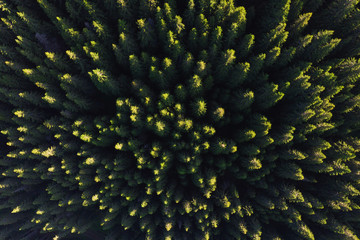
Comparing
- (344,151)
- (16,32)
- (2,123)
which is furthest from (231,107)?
(2,123)

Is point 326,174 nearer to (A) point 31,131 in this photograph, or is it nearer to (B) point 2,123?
(A) point 31,131

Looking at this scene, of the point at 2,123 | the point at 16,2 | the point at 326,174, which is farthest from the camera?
the point at 2,123

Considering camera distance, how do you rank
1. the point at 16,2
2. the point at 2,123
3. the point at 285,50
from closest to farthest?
the point at 285,50, the point at 16,2, the point at 2,123

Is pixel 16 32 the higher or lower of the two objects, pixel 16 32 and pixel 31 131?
the higher

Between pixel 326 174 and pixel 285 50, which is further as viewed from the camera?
pixel 326 174

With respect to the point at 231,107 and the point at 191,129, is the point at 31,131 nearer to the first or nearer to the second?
the point at 191,129

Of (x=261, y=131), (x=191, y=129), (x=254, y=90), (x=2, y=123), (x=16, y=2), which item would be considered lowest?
(x=261, y=131)
